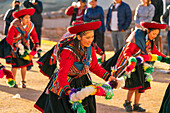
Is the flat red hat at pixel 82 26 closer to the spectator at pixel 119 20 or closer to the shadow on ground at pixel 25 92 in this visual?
the shadow on ground at pixel 25 92

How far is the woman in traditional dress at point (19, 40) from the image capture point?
7457mm

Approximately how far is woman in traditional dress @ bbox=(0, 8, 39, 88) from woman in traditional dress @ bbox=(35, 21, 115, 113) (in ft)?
10.5

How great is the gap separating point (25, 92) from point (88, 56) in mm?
3302

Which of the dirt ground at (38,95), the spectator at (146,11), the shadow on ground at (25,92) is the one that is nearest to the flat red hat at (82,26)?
the dirt ground at (38,95)

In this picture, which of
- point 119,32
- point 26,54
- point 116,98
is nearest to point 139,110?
point 116,98

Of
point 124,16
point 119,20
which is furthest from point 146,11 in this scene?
point 119,20

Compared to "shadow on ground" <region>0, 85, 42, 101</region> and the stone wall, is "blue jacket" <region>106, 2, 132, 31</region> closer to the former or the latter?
"shadow on ground" <region>0, 85, 42, 101</region>

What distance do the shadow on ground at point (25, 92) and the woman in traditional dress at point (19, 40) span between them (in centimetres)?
24

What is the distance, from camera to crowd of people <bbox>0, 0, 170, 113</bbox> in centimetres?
428

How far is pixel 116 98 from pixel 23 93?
1.80m

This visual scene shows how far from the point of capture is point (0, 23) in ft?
71.6

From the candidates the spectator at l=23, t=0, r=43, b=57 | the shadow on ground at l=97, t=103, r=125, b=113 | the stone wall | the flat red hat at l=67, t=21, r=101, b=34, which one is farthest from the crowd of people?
the stone wall

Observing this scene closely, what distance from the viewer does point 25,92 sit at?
7.45 m

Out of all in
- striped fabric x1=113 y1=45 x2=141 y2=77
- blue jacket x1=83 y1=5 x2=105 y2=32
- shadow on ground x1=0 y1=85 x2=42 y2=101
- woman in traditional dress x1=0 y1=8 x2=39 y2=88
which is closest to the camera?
striped fabric x1=113 y1=45 x2=141 y2=77
